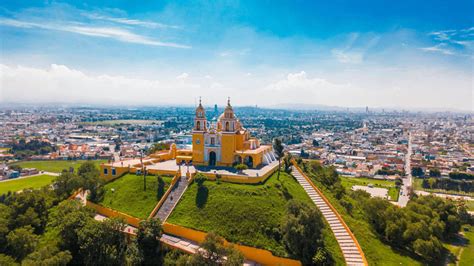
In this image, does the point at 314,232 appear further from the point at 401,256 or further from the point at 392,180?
the point at 392,180

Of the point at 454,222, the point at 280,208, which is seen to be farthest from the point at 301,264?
the point at 454,222

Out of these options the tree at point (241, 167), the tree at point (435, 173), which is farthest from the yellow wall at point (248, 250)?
the tree at point (435, 173)

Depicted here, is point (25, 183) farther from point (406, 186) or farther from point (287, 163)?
point (406, 186)

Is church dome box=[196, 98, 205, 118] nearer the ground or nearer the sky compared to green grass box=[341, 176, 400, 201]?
nearer the sky

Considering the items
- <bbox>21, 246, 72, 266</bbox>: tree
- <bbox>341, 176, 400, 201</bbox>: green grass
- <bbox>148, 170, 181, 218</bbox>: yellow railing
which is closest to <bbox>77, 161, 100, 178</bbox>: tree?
<bbox>148, 170, 181, 218</bbox>: yellow railing

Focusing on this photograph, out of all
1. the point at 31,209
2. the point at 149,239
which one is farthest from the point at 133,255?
the point at 31,209

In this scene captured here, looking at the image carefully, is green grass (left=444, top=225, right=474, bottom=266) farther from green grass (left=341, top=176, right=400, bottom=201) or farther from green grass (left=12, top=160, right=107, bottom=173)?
green grass (left=12, top=160, right=107, bottom=173)
